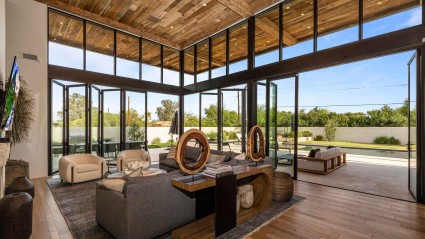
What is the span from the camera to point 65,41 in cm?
587

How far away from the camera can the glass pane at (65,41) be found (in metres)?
5.57

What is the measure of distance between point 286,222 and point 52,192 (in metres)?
4.34

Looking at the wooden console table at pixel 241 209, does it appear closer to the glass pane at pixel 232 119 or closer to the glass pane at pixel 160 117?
the glass pane at pixel 232 119

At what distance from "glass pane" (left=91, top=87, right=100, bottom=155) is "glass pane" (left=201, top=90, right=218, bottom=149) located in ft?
11.7

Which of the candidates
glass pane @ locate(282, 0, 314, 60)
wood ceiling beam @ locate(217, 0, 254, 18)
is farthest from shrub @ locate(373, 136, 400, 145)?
wood ceiling beam @ locate(217, 0, 254, 18)

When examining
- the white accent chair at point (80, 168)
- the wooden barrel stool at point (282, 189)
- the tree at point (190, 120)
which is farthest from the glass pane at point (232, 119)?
the white accent chair at point (80, 168)

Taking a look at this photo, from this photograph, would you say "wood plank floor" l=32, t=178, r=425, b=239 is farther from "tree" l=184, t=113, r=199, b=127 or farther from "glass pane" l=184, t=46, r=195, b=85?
"glass pane" l=184, t=46, r=195, b=85

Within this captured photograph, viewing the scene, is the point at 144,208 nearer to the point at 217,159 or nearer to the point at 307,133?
the point at 217,159

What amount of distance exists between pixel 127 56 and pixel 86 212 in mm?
5393

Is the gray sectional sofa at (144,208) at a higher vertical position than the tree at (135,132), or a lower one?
lower

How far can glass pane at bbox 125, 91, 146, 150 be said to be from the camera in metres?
7.14

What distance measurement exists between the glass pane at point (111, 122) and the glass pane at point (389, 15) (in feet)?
22.8

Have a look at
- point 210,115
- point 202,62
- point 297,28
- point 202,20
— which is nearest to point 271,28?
point 297,28

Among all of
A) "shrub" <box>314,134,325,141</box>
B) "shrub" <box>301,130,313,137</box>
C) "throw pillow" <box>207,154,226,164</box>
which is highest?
"throw pillow" <box>207,154,226,164</box>
